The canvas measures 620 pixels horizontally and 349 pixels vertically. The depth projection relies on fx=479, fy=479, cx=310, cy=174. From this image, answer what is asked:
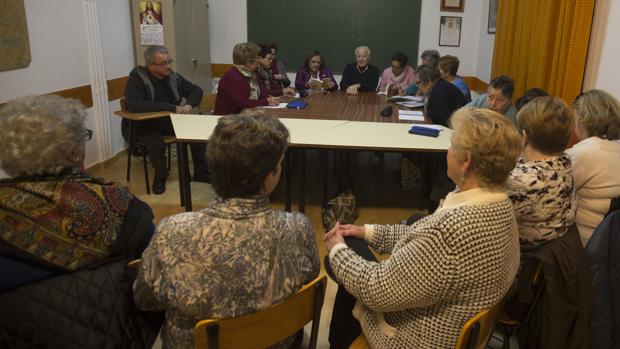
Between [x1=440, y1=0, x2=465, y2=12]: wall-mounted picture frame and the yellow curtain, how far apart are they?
4.84 feet

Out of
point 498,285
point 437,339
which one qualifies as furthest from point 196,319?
point 498,285

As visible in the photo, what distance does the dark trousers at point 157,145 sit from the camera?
408 centimetres

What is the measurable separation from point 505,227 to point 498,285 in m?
0.16

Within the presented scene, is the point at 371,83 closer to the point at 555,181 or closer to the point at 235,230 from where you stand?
the point at 555,181

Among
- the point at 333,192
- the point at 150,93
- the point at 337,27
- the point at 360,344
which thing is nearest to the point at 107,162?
the point at 150,93

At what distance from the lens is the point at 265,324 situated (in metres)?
1.23

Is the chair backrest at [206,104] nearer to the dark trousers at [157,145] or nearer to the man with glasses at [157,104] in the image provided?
the man with glasses at [157,104]

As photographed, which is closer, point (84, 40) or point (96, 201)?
point (96, 201)

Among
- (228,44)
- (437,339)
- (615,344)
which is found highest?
(228,44)

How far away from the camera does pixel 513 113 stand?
10.8 ft

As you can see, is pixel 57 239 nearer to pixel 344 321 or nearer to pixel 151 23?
pixel 344 321

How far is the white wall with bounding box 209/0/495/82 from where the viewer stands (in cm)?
627

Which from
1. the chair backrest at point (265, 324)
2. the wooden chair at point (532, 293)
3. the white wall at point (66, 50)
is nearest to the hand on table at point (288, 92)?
the white wall at point (66, 50)

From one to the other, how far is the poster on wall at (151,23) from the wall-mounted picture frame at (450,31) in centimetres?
356
